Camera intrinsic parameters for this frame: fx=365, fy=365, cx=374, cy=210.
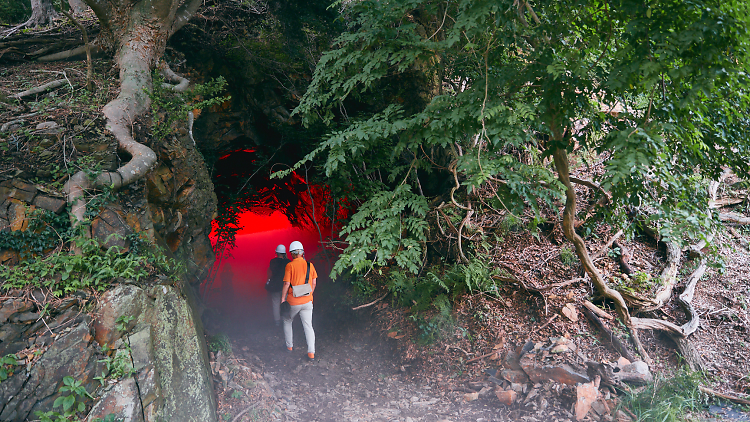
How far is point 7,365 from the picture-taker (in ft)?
9.20

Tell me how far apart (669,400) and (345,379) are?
155 inches

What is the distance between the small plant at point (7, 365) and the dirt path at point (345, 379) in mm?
2611

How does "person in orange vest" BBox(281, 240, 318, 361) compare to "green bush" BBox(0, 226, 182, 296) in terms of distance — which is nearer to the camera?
"green bush" BBox(0, 226, 182, 296)

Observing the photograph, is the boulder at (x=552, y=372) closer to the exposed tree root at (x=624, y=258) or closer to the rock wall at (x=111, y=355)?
the exposed tree root at (x=624, y=258)


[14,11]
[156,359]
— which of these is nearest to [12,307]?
[156,359]

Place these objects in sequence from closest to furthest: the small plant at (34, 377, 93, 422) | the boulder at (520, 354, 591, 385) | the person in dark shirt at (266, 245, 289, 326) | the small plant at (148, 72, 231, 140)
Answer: the small plant at (34, 377, 93, 422) < the boulder at (520, 354, 591, 385) < the small plant at (148, 72, 231, 140) < the person in dark shirt at (266, 245, 289, 326)

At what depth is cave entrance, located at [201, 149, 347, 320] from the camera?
316 inches

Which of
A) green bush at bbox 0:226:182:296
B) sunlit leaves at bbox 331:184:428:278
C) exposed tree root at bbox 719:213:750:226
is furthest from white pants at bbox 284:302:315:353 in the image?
exposed tree root at bbox 719:213:750:226

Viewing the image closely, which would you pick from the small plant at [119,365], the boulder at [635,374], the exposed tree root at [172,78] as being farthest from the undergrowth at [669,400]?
the exposed tree root at [172,78]

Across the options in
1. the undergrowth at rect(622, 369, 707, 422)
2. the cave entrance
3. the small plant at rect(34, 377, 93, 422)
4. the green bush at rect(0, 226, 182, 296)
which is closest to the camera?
the small plant at rect(34, 377, 93, 422)

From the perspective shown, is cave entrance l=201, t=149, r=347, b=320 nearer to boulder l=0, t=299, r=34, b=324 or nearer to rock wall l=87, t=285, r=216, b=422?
rock wall l=87, t=285, r=216, b=422

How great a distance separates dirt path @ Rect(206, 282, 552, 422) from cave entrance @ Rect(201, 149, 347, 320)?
150 centimetres

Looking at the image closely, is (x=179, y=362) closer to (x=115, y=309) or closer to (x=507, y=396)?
(x=115, y=309)

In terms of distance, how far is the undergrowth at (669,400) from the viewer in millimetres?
3742
